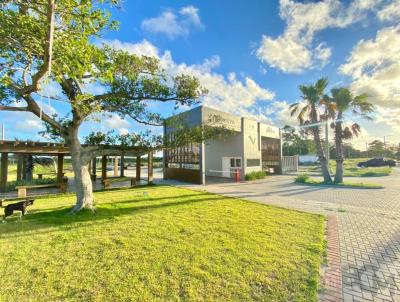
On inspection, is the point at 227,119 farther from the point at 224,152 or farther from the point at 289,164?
the point at 289,164

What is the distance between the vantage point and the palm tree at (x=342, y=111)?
48.8ft

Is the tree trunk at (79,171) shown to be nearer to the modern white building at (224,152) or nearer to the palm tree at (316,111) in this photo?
the modern white building at (224,152)

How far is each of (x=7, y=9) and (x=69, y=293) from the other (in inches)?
187

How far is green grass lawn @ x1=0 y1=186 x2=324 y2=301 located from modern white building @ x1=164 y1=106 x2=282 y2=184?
9.11m

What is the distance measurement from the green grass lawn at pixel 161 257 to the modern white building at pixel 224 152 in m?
9.11

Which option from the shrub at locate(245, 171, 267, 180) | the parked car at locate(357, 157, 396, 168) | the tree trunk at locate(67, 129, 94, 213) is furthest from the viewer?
the parked car at locate(357, 157, 396, 168)

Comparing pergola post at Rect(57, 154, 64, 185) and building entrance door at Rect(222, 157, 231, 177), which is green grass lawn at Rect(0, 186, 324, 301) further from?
building entrance door at Rect(222, 157, 231, 177)

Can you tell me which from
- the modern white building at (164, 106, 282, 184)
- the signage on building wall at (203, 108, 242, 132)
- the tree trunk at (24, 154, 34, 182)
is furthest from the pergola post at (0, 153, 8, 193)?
the signage on building wall at (203, 108, 242, 132)

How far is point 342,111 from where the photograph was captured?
50.2ft

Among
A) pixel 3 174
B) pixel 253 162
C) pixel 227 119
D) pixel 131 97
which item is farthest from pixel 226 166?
pixel 3 174

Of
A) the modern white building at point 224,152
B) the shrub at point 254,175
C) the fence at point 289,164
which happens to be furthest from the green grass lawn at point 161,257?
the fence at point 289,164

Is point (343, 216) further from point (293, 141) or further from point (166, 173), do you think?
point (293, 141)

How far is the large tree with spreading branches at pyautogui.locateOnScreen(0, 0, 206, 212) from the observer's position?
346cm

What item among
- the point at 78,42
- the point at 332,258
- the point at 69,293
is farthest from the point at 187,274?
the point at 78,42
